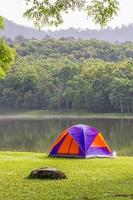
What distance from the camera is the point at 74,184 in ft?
42.4

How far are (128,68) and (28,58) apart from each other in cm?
4957

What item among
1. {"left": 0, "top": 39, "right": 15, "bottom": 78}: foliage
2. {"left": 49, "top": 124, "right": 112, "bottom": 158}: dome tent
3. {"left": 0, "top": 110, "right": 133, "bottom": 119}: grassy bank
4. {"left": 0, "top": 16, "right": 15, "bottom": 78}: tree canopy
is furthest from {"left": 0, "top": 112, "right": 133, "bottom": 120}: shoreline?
{"left": 0, "top": 39, "right": 15, "bottom": 78}: foliage

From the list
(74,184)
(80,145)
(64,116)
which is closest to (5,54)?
(80,145)

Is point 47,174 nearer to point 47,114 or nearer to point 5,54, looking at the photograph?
point 5,54

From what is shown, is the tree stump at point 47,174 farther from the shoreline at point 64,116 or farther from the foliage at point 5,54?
the shoreline at point 64,116

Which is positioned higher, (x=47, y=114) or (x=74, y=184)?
(x=74, y=184)

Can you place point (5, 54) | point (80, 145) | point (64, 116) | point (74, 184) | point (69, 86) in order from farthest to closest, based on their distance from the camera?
point (69, 86), point (64, 116), point (80, 145), point (5, 54), point (74, 184)

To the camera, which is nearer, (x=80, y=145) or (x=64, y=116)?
(x=80, y=145)

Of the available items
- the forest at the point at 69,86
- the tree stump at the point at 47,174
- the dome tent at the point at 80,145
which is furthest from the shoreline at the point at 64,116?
the tree stump at the point at 47,174

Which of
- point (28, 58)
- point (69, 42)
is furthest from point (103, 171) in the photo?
point (69, 42)

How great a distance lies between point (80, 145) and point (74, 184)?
9.16m

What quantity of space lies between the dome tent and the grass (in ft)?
11.5

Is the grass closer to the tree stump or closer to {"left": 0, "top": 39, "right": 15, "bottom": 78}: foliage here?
the tree stump

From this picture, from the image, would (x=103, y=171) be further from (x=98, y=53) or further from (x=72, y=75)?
(x=98, y=53)
